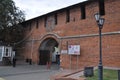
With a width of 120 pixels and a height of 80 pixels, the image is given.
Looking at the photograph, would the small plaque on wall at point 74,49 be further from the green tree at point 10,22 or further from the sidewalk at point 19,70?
the green tree at point 10,22

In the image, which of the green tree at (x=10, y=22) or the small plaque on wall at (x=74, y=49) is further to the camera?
the green tree at (x=10, y=22)

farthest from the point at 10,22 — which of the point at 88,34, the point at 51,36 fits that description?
the point at 88,34

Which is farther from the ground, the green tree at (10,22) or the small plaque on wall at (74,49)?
the green tree at (10,22)

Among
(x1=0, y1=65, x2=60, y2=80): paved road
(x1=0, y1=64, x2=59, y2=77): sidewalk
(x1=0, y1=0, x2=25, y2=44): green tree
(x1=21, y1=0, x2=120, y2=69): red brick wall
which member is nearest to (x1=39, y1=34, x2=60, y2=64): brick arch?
(x1=21, y1=0, x2=120, y2=69): red brick wall

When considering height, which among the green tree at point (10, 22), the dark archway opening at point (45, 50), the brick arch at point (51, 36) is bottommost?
the dark archway opening at point (45, 50)

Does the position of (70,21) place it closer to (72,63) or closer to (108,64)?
(72,63)

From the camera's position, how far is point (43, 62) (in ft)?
105

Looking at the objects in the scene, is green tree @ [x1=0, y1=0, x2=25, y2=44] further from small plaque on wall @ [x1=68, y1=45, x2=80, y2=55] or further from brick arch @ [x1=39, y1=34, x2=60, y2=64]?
small plaque on wall @ [x1=68, y1=45, x2=80, y2=55]

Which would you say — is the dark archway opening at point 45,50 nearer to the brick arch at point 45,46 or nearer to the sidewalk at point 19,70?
the brick arch at point 45,46

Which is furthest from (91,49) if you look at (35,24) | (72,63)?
(35,24)

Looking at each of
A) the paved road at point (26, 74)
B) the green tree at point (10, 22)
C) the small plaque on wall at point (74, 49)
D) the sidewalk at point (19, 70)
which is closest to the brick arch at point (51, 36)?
the small plaque on wall at point (74, 49)

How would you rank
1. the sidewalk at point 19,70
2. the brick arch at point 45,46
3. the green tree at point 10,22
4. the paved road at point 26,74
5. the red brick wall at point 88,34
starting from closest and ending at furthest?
the paved road at point 26,74
the red brick wall at point 88,34
the sidewalk at point 19,70
the brick arch at point 45,46
the green tree at point 10,22

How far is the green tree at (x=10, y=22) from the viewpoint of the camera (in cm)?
3091

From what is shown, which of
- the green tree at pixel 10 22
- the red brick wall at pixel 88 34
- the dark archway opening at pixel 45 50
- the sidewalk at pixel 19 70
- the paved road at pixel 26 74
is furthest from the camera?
the dark archway opening at pixel 45 50
